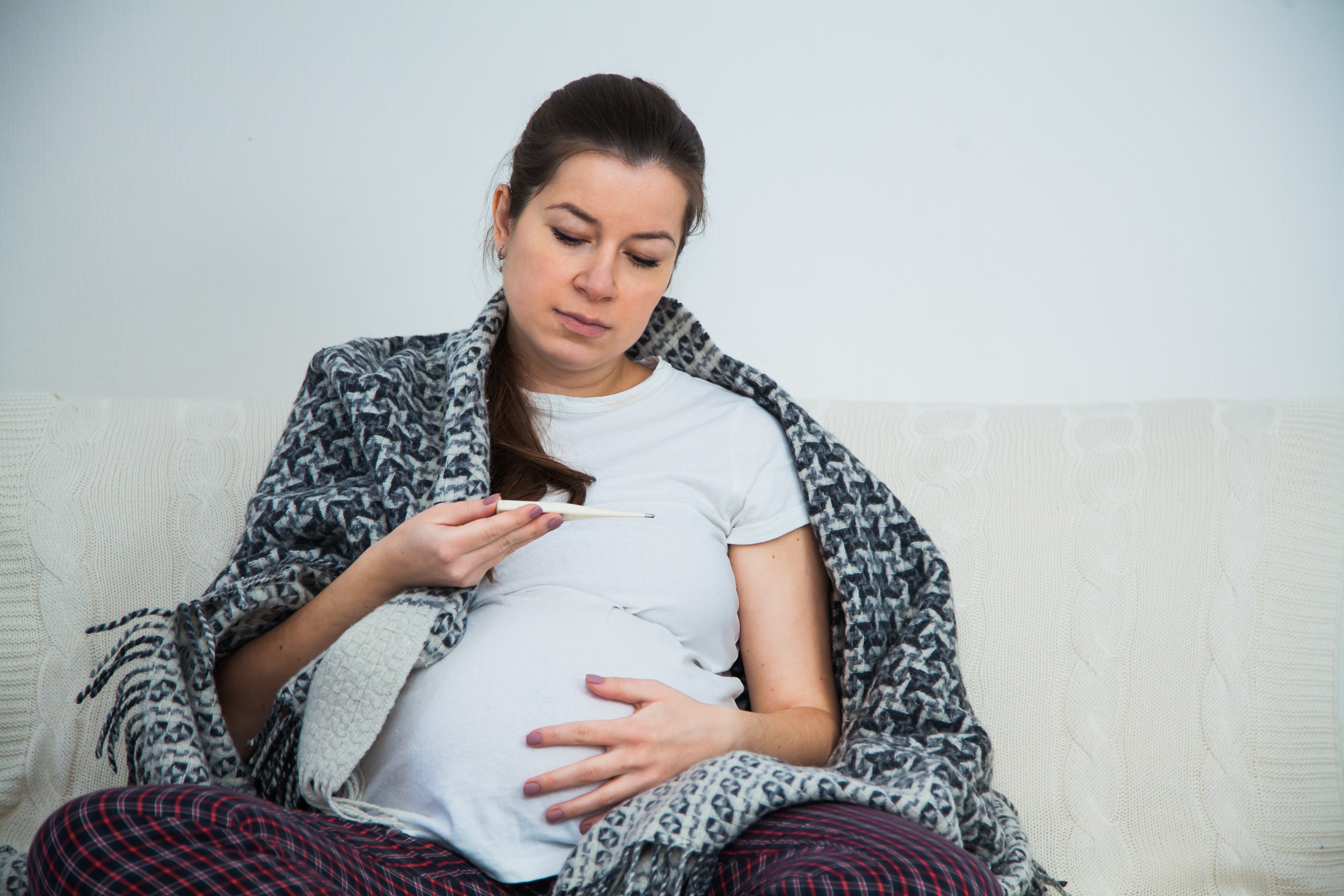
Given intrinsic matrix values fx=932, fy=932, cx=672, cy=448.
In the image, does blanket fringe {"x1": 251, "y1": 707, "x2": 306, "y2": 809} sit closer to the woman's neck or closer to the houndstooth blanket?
the houndstooth blanket

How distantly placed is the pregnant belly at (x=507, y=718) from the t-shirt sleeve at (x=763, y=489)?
8.6 inches

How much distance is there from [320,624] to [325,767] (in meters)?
0.15

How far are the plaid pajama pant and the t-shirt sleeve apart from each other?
433mm

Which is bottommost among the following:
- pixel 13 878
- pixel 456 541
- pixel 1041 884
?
pixel 13 878

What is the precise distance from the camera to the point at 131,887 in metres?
0.65

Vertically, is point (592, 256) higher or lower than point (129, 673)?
higher

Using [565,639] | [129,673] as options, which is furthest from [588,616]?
[129,673]

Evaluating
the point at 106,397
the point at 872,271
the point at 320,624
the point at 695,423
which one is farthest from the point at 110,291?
the point at 872,271

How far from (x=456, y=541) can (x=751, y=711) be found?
0.46 meters

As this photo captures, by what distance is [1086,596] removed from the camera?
128cm

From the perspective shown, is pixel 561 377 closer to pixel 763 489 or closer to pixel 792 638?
pixel 763 489

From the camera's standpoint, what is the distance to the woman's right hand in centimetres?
89

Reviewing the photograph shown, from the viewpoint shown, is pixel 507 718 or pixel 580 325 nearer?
pixel 507 718

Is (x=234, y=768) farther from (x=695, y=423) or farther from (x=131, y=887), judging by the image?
(x=695, y=423)
